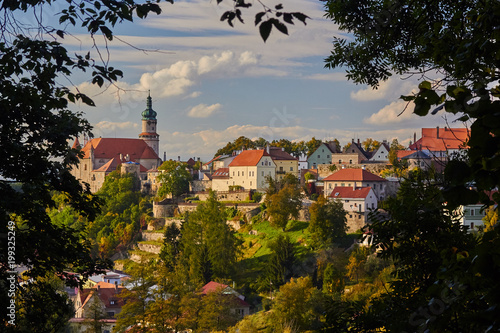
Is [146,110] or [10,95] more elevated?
[146,110]

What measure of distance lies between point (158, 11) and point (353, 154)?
64.4 metres

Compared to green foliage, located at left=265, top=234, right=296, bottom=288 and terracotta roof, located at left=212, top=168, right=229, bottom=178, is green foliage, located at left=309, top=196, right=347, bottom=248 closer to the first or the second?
green foliage, located at left=265, top=234, right=296, bottom=288

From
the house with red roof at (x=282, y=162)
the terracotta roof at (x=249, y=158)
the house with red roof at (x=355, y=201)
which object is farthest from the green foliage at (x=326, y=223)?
the house with red roof at (x=282, y=162)

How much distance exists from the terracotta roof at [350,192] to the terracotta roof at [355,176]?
1.85 meters

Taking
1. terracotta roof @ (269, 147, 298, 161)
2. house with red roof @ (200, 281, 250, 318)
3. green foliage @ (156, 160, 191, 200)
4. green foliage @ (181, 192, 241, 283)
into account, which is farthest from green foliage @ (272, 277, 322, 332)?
green foliage @ (156, 160, 191, 200)

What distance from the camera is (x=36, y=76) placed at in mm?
6246

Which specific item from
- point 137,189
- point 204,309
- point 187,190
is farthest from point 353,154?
point 204,309

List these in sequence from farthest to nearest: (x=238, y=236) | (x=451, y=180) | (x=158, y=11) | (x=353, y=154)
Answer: (x=353, y=154) < (x=238, y=236) < (x=158, y=11) < (x=451, y=180)

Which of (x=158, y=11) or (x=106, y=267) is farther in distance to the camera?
(x=106, y=267)

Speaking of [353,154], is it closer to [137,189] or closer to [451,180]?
[137,189]

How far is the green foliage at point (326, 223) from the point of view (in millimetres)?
43938

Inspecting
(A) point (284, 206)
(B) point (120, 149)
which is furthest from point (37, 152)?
(B) point (120, 149)

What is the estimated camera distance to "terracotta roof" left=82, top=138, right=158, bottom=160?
8528 cm

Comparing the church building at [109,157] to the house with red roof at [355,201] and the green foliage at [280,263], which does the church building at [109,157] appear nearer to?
the house with red roof at [355,201]
